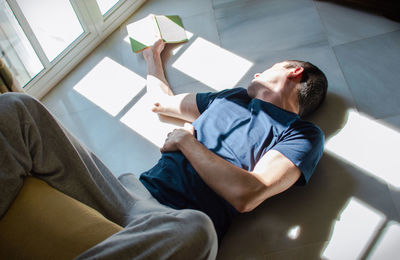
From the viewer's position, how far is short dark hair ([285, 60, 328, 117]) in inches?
68.3

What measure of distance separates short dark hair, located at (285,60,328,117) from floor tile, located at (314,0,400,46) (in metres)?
0.51

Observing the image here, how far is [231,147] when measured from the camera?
161 centimetres

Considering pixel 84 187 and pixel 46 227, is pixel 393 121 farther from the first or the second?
pixel 46 227

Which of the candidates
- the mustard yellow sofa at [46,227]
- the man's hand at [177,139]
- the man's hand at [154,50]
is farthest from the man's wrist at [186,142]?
the man's hand at [154,50]

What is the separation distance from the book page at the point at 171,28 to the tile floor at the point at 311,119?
0.16 feet

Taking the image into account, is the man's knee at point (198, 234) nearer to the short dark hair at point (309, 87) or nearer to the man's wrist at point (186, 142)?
the man's wrist at point (186, 142)

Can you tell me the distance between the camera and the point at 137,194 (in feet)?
4.91

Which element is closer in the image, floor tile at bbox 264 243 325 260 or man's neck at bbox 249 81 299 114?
floor tile at bbox 264 243 325 260

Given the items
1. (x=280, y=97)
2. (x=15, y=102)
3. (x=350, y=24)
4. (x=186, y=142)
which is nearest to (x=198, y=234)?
(x=186, y=142)

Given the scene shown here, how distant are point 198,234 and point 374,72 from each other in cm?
137

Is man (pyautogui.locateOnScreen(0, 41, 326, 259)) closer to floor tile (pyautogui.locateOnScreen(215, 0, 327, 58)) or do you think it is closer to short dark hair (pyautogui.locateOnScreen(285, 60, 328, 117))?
short dark hair (pyautogui.locateOnScreen(285, 60, 328, 117))

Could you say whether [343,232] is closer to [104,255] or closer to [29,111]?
[104,255]

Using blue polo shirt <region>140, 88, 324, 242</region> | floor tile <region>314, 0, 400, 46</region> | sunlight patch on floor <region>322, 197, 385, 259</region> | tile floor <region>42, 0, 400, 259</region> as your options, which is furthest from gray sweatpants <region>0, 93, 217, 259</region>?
floor tile <region>314, 0, 400, 46</region>

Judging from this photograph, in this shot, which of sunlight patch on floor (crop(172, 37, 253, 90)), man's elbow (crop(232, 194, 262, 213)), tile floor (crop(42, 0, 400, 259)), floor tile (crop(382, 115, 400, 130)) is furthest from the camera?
sunlight patch on floor (crop(172, 37, 253, 90))
